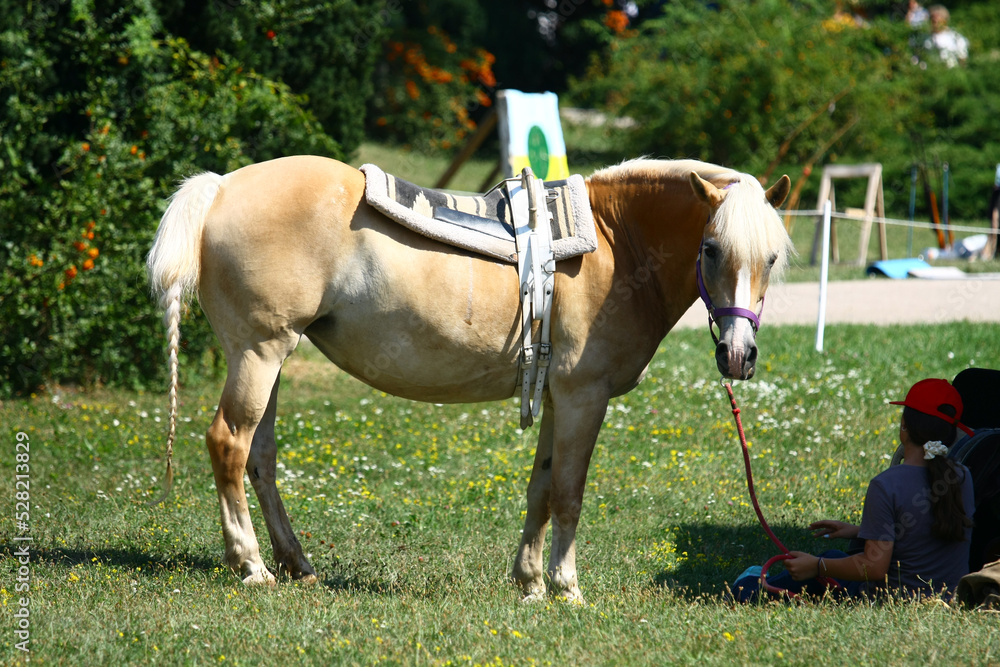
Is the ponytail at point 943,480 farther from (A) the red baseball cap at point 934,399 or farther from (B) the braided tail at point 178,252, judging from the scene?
(B) the braided tail at point 178,252

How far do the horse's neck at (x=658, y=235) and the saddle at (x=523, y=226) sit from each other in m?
0.18

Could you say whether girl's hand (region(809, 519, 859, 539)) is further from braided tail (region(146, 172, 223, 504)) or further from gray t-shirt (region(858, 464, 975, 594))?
braided tail (region(146, 172, 223, 504))

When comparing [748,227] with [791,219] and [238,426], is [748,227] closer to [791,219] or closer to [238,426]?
[238,426]

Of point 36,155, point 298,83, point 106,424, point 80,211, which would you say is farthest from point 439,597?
point 298,83

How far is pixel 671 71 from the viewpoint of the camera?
18.2 meters

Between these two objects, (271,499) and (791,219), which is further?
(791,219)

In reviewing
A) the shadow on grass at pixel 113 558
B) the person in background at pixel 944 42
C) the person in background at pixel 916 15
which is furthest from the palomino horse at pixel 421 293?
the person in background at pixel 916 15

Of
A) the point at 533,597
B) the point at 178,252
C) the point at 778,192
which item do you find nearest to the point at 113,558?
the point at 178,252

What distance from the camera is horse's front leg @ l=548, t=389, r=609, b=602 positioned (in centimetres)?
405

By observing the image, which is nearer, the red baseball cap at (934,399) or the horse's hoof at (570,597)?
the red baseball cap at (934,399)

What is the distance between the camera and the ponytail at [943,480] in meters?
3.62

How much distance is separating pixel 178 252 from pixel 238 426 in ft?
2.74

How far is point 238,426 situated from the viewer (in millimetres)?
4008

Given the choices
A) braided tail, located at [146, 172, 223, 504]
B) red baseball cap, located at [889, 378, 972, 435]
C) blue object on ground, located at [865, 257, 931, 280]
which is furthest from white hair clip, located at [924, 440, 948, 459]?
blue object on ground, located at [865, 257, 931, 280]
